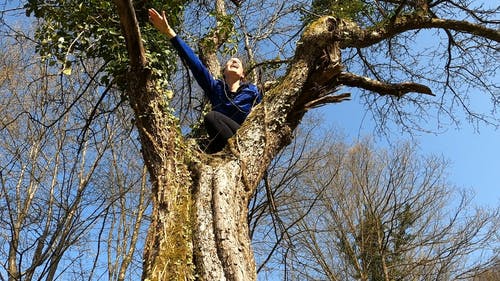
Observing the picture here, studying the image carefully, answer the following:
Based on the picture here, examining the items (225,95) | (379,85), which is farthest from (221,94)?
(379,85)

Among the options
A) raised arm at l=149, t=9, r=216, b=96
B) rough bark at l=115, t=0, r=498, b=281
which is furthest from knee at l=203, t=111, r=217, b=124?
rough bark at l=115, t=0, r=498, b=281

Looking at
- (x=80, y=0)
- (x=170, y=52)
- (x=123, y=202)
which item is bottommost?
(x=170, y=52)

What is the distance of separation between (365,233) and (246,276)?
1017cm

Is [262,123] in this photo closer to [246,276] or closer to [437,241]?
[246,276]

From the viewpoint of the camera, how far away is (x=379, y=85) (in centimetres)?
363

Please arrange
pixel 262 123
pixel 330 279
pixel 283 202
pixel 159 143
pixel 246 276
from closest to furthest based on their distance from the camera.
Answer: pixel 246 276 → pixel 159 143 → pixel 262 123 → pixel 283 202 → pixel 330 279

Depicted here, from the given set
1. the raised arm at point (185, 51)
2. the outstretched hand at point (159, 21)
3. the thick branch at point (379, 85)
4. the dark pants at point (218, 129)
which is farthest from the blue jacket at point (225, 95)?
the thick branch at point (379, 85)

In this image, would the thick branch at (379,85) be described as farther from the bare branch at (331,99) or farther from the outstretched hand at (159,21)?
the outstretched hand at (159,21)

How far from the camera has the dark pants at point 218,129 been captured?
10.4ft

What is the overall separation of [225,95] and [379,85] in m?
1.32

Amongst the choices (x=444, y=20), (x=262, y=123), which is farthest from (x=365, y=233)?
(x=262, y=123)

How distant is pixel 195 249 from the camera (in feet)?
7.11

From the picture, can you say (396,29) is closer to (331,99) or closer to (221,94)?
(331,99)

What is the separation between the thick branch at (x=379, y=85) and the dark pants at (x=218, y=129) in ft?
3.02
